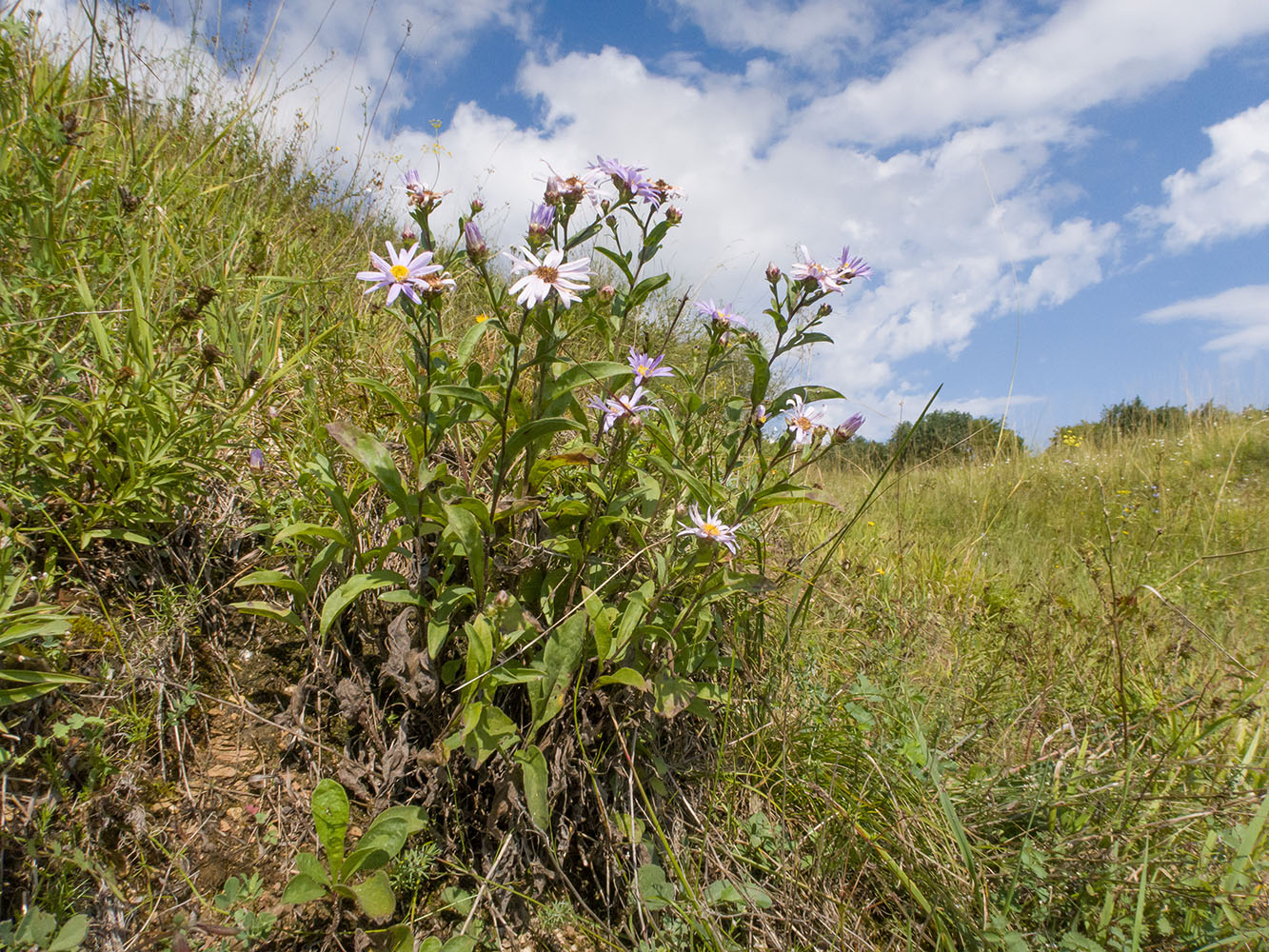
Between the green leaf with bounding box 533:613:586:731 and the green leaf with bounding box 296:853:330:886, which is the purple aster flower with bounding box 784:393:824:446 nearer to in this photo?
the green leaf with bounding box 533:613:586:731

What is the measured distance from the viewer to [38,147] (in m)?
1.95

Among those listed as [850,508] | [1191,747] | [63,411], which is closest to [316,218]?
[63,411]

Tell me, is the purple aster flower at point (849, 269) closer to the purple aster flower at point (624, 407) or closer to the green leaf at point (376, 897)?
the purple aster flower at point (624, 407)

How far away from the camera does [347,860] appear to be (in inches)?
44.8

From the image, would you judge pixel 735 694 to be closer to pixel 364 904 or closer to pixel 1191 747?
pixel 364 904

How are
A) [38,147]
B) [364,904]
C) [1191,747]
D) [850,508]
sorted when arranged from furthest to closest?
[850,508] < [38,147] < [1191,747] < [364,904]

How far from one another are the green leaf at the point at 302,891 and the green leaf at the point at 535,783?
0.38 metres

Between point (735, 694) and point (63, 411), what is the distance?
5.70 ft

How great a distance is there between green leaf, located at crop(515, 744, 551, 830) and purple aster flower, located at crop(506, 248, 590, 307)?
2.79 ft

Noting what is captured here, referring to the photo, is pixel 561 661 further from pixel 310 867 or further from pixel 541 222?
pixel 541 222

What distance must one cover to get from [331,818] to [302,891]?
0.12 m

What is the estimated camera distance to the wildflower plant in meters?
1.27

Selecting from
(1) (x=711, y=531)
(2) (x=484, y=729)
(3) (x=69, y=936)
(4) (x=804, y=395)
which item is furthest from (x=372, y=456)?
(4) (x=804, y=395)

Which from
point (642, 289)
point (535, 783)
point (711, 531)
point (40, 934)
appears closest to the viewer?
point (40, 934)
